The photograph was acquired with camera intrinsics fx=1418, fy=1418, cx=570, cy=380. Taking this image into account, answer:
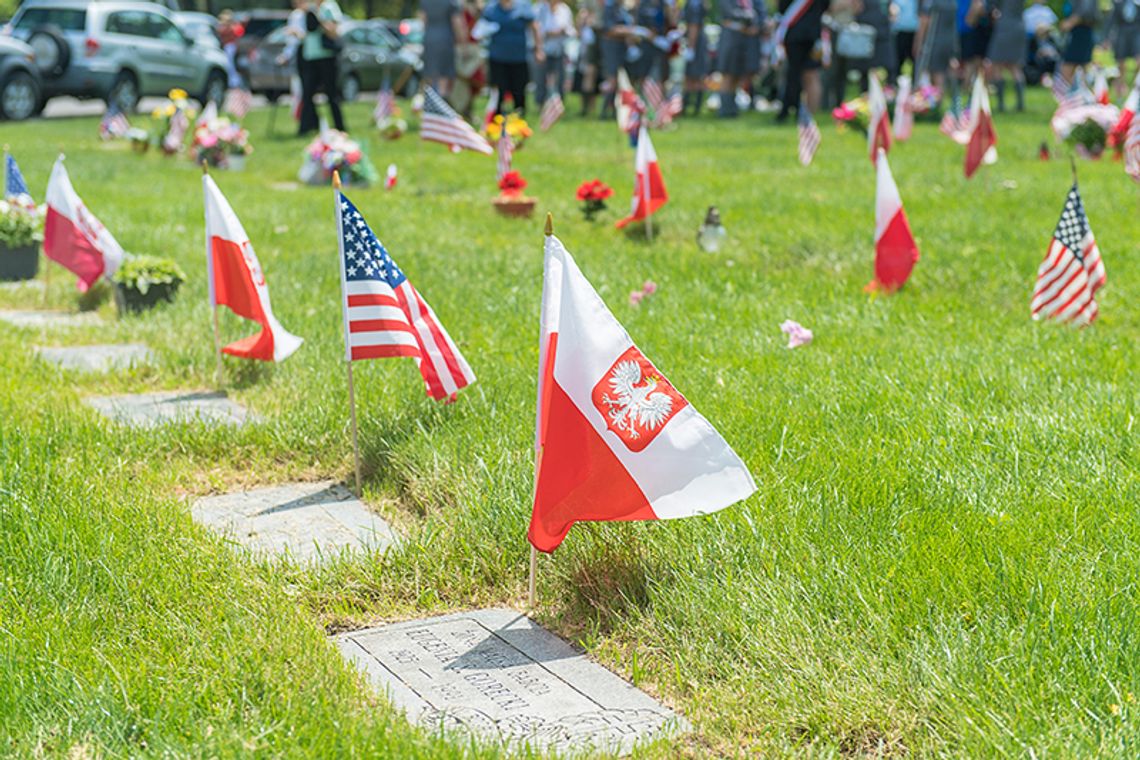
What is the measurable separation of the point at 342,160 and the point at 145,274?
5913mm

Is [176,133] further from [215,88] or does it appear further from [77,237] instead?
[215,88]

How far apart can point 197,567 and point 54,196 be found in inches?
171

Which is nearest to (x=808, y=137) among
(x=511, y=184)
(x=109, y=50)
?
(x=511, y=184)

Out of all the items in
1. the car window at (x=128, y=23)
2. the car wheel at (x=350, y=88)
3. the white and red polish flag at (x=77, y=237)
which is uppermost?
the white and red polish flag at (x=77, y=237)

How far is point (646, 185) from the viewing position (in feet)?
29.3

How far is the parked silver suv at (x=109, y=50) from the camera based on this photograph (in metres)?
22.9

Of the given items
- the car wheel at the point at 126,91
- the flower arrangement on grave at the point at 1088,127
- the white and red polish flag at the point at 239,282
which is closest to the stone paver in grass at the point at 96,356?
the white and red polish flag at the point at 239,282

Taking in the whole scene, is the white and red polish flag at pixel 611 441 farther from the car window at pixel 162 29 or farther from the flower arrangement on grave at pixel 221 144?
the car window at pixel 162 29

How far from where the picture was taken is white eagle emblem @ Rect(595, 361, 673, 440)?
132 inches

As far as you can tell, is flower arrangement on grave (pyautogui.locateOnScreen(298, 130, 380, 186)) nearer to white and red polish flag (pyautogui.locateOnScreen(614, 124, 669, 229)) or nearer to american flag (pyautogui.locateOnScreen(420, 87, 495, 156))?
american flag (pyautogui.locateOnScreen(420, 87, 495, 156))

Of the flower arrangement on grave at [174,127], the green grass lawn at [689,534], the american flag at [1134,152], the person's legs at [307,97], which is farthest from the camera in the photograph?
the person's legs at [307,97]

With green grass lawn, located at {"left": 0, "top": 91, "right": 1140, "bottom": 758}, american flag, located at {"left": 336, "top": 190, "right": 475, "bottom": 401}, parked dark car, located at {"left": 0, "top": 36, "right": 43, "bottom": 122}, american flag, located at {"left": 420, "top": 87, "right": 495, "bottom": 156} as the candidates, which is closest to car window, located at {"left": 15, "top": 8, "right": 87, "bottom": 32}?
parked dark car, located at {"left": 0, "top": 36, "right": 43, "bottom": 122}

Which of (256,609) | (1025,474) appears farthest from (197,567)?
(1025,474)

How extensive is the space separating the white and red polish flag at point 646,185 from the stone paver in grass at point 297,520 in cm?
466
